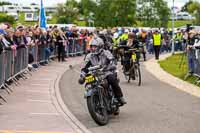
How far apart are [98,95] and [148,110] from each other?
243cm

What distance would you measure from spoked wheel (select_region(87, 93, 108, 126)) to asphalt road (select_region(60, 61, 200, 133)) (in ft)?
0.47

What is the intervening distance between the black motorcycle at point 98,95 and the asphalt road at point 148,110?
0.22 m

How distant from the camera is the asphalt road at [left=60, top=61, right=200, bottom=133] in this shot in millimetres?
11594

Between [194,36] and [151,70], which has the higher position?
[194,36]

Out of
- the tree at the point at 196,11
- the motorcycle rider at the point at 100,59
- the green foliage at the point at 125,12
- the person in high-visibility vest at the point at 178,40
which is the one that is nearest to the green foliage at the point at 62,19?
the green foliage at the point at 125,12

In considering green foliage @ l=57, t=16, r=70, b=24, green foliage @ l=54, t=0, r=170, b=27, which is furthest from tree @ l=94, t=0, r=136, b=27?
green foliage @ l=57, t=16, r=70, b=24

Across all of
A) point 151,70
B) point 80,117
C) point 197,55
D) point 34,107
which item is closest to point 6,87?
point 34,107

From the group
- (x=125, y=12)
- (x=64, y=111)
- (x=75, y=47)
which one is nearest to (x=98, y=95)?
(x=64, y=111)

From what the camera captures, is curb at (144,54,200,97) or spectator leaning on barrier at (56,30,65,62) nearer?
curb at (144,54,200,97)

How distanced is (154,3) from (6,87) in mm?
53600

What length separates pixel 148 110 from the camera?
46.2ft

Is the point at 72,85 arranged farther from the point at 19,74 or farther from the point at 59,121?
the point at 59,121

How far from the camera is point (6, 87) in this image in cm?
1720

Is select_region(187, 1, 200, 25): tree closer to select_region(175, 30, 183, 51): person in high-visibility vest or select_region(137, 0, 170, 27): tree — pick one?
select_region(137, 0, 170, 27): tree
